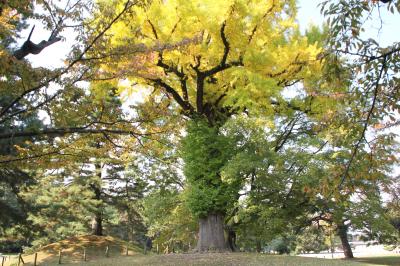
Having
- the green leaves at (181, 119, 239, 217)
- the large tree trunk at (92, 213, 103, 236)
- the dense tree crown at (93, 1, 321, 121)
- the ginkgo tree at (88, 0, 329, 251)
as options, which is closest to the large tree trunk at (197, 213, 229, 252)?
the ginkgo tree at (88, 0, 329, 251)

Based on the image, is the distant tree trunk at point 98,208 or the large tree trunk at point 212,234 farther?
the distant tree trunk at point 98,208

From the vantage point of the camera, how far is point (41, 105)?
257 inches

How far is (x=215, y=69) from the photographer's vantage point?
11.8 m

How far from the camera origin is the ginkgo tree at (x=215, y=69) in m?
10.3

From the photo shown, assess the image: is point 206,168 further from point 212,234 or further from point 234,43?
point 234,43

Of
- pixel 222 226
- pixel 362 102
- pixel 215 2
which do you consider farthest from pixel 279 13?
pixel 362 102

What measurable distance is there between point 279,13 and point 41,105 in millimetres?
7432

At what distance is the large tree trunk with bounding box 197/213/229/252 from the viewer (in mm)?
12289

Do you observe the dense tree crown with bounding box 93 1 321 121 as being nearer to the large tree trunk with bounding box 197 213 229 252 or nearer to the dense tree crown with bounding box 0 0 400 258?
the dense tree crown with bounding box 0 0 400 258

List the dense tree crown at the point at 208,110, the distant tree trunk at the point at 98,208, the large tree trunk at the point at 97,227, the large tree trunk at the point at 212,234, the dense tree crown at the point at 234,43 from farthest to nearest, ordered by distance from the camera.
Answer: the large tree trunk at the point at 97,227 → the distant tree trunk at the point at 98,208 → the large tree trunk at the point at 212,234 → the dense tree crown at the point at 234,43 → the dense tree crown at the point at 208,110

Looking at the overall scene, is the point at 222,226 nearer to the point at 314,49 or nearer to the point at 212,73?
the point at 212,73

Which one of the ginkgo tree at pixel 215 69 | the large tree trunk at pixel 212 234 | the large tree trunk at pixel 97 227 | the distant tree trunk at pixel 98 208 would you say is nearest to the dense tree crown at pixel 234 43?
the ginkgo tree at pixel 215 69

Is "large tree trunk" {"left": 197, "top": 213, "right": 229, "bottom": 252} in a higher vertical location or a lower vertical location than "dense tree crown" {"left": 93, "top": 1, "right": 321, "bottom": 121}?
lower

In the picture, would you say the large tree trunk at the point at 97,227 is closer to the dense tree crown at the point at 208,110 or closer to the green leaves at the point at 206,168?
the dense tree crown at the point at 208,110
